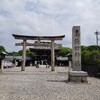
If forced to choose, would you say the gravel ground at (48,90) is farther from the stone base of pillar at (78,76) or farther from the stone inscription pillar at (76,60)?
the stone inscription pillar at (76,60)

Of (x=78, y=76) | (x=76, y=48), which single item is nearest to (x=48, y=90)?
(x=78, y=76)

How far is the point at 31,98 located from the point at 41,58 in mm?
70318

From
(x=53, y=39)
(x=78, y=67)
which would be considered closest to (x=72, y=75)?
(x=78, y=67)

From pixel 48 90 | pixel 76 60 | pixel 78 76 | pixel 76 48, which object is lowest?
A: pixel 48 90

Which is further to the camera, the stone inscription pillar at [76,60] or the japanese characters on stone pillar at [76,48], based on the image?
the japanese characters on stone pillar at [76,48]

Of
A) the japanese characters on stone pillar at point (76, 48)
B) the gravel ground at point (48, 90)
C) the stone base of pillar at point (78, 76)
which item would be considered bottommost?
the gravel ground at point (48, 90)

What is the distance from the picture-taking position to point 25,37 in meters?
Answer: 34.9

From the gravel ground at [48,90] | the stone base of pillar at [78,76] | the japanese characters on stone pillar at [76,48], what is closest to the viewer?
the gravel ground at [48,90]

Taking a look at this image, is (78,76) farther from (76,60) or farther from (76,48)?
(76,48)

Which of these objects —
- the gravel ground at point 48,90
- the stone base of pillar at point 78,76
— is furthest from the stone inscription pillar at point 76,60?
the gravel ground at point 48,90

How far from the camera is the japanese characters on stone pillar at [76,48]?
1839 cm

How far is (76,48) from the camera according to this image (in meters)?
18.8

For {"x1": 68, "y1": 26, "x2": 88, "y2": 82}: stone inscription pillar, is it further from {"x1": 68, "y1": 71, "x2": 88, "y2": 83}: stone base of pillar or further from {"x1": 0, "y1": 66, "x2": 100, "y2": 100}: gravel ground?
{"x1": 0, "y1": 66, "x2": 100, "y2": 100}: gravel ground

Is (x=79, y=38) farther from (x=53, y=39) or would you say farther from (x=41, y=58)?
(x=41, y=58)
